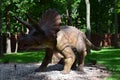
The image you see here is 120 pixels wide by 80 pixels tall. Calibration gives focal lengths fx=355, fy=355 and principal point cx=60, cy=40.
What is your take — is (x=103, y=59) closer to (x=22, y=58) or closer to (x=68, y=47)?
(x=22, y=58)

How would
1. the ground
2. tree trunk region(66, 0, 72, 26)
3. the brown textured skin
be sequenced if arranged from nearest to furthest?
1. the ground
2. the brown textured skin
3. tree trunk region(66, 0, 72, 26)

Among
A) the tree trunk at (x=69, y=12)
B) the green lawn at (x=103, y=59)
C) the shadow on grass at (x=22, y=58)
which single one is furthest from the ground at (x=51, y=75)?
the tree trunk at (x=69, y=12)

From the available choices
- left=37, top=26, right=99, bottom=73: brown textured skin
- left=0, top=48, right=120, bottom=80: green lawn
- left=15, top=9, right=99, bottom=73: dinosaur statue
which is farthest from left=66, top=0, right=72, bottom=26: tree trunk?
left=37, top=26, right=99, bottom=73: brown textured skin

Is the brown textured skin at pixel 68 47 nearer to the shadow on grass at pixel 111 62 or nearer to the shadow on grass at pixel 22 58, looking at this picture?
the shadow on grass at pixel 111 62

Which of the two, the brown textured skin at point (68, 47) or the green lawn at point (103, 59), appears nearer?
the brown textured skin at point (68, 47)

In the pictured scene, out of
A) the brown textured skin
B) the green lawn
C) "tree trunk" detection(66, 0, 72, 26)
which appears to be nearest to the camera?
the brown textured skin

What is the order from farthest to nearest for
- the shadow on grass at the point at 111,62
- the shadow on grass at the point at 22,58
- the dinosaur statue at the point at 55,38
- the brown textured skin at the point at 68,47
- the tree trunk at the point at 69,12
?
the tree trunk at the point at 69,12 < the shadow on grass at the point at 22,58 < the shadow on grass at the point at 111,62 < the brown textured skin at the point at 68,47 < the dinosaur statue at the point at 55,38

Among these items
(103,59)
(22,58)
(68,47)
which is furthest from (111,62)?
(22,58)

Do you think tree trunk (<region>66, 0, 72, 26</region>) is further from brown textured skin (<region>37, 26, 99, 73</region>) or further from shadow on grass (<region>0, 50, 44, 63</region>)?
brown textured skin (<region>37, 26, 99, 73</region>)

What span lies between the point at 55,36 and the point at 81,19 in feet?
113

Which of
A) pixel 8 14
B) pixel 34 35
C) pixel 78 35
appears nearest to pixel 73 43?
pixel 78 35

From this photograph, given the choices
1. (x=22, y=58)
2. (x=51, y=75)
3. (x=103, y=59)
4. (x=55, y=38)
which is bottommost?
(x=22, y=58)

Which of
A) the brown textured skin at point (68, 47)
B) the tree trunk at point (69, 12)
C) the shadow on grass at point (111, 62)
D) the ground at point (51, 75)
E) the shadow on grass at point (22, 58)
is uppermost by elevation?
the tree trunk at point (69, 12)

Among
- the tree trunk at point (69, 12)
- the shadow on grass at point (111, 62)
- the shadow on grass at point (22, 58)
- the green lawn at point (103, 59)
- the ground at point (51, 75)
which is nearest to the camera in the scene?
the ground at point (51, 75)
